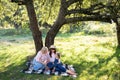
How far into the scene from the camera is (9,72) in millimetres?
15969

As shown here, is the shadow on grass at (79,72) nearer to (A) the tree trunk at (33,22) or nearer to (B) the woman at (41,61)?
(B) the woman at (41,61)

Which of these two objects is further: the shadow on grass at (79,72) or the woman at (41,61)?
the woman at (41,61)

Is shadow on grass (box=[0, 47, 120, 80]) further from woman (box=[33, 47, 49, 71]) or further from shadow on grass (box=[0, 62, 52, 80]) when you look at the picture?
woman (box=[33, 47, 49, 71])

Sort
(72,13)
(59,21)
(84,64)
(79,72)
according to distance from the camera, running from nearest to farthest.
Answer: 1. (79,72)
2. (84,64)
3. (59,21)
4. (72,13)

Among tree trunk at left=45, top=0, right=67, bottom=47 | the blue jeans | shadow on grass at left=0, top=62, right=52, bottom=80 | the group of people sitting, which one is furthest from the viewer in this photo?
tree trunk at left=45, top=0, right=67, bottom=47

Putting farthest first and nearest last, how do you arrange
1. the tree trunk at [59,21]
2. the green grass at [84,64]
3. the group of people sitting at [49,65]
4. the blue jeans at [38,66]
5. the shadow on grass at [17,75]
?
1. the tree trunk at [59,21]
2. the blue jeans at [38,66]
3. the group of people sitting at [49,65]
4. the green grass at [84,64]
5. the shadow on grass at [17,75]

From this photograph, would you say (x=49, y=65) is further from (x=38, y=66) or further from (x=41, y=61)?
(x=38, y=66)

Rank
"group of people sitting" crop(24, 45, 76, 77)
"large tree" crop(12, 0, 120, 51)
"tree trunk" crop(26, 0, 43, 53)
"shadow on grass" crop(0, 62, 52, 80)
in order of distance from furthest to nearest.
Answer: "tree trunk" crop(26, 0, 43, 53) → "large tree" crop(12, 0, 120, 51) → "group of people sitting" crop(24, 45, 76, 77) → "shadow on grass" crop(0, 62, 52, 80)

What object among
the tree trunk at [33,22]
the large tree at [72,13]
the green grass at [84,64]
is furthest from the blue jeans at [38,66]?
the tree trunk at [33,22]

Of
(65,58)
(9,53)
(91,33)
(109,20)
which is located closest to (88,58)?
(65,58)

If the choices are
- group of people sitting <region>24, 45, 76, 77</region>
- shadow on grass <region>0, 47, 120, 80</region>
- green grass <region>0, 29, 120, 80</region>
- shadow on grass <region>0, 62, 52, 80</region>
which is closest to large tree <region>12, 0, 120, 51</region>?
green grass <region>0, 29, 120, 80</region>

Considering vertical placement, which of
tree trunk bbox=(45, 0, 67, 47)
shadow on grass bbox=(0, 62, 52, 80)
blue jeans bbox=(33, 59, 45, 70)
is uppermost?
tree trunk bbox=(45, 0, 67, 47)

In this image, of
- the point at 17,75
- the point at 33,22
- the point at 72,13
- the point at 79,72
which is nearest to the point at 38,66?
the point at 17,75

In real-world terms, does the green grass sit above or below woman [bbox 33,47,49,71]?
below
